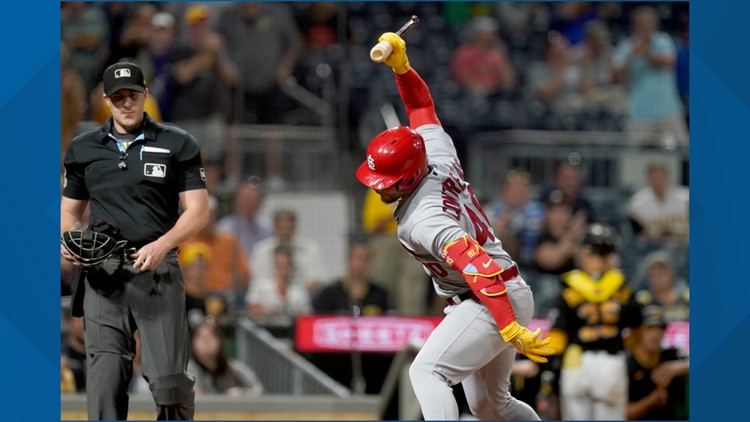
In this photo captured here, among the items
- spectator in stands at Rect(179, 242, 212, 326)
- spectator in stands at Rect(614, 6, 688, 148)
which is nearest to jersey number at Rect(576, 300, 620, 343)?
spectator in stands at Rect(614, 6, 688, 148)

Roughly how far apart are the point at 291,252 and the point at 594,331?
270 centimetres

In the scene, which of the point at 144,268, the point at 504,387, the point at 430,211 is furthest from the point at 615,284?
the point at 144,268

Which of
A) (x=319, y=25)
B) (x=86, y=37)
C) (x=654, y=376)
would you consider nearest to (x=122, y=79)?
(x=86, y=37)

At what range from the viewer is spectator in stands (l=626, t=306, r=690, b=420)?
8.38m

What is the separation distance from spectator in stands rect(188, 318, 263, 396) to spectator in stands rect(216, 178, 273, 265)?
2.71 ft

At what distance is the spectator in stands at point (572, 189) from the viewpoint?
920cm

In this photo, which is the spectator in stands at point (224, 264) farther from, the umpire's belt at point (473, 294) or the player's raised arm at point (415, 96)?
the umpire's belt at point (473, 294)

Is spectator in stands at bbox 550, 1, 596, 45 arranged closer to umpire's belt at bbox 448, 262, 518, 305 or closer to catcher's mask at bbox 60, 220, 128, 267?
umpire's belt at bbox 448, 262, 518, 305

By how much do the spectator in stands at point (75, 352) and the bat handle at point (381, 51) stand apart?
433cm

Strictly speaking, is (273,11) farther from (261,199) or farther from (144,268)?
(144,268)

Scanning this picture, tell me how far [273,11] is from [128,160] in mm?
4764

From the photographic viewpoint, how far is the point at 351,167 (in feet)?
29.9

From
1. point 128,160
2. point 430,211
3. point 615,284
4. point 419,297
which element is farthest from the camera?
point 419,297

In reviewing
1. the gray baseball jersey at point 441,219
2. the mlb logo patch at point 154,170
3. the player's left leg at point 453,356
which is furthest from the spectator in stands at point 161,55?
the player's left leg at point 453,356
